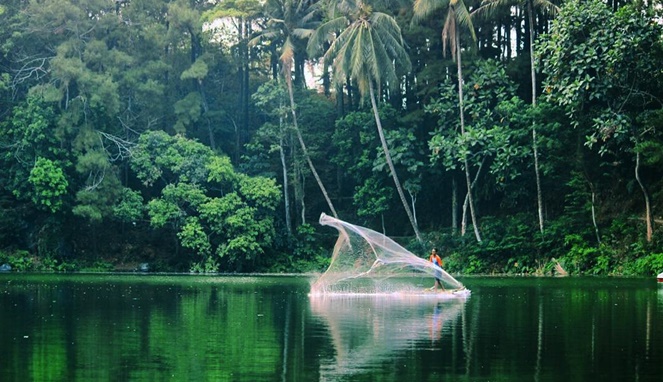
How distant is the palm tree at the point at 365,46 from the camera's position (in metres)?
46.4

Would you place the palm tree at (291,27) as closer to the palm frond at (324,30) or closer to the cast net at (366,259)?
the palm frond at (324,30)

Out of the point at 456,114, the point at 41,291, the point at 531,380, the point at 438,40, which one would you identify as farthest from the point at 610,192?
the point at 531,380

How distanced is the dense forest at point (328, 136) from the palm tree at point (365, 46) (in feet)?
0.33

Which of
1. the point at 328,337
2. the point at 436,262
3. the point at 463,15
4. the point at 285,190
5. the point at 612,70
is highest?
the point at 463,15

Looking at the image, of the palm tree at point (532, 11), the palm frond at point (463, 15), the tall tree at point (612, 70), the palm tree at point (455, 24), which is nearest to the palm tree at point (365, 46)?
the palm tree at point (455, 24)

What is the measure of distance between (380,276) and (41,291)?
371 inches

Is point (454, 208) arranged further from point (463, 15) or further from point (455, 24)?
point (463, 15)

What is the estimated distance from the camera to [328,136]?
55312 mm

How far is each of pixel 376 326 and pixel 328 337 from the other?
211 cm

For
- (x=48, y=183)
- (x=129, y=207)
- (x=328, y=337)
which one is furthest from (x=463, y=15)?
(x=328, y=337)

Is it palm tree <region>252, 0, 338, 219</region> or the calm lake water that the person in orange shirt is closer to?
the calm lake water

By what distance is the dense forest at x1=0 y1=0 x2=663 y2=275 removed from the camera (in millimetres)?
42719

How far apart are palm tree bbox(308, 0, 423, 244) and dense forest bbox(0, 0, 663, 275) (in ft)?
0.33

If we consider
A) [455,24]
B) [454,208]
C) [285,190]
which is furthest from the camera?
[285,190]
